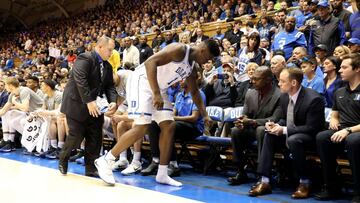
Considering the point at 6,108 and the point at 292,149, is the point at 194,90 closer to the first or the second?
the point at 292,149

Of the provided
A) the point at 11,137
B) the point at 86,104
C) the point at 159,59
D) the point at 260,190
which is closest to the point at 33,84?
the point at 11,137

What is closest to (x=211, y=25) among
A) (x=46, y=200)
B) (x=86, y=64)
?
(x=86, y=64)

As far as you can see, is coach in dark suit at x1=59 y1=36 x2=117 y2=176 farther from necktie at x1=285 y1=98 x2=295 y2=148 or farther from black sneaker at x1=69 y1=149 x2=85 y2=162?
necktie at x1=285 y1=98 x2=295 y2=148

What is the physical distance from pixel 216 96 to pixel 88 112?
204 cm

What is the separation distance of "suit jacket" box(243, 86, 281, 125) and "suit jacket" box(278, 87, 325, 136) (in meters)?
0.35

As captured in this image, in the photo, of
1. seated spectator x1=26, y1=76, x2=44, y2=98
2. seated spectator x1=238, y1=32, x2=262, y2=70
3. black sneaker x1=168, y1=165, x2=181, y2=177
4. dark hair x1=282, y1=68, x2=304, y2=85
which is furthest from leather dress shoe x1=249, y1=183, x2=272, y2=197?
seated spectator x1=26, y1=76, x2=44, y2=98

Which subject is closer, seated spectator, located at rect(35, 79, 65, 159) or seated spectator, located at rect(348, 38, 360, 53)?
seated spectator, located at rect(348, 38, 360, 53)

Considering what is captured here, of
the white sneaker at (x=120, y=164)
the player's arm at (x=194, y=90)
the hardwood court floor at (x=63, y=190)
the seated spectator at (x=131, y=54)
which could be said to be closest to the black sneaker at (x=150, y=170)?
the white sneaker at (x=120, y=164)

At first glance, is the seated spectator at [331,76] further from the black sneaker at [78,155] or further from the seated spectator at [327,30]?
the black sneaker at [78,155]

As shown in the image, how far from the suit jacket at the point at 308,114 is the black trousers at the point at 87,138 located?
2301 mm

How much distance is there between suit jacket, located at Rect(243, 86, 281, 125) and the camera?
14.4 feet

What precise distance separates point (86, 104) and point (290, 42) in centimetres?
357

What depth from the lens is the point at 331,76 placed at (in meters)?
4.67

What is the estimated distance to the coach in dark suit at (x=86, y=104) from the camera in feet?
15.7
